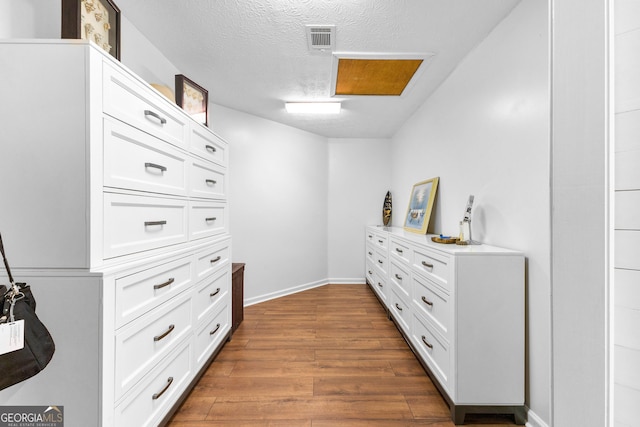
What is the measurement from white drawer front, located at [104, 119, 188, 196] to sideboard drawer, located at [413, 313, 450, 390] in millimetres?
1877

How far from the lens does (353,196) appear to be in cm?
457

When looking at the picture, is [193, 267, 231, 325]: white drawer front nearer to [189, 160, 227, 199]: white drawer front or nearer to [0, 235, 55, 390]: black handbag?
[189, 160, 227, 199]: white drawer front

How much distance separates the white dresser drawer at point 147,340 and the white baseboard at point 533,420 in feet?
6.48

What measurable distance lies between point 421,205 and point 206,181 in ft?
7.32

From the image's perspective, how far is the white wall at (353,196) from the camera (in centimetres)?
455

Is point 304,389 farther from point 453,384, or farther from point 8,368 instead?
point 8,368

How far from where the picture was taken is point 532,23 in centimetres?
→ 149

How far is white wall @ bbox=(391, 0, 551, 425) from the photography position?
4.64 ft

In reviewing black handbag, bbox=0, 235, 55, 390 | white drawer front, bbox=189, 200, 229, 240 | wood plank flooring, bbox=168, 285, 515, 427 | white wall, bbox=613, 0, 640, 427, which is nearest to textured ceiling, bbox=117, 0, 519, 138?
white drawer front, bbox=189, 200, 229, 240

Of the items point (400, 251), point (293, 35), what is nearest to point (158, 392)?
point (400, 251)

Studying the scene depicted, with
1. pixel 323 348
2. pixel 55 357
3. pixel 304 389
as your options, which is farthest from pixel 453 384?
pixel 55 357

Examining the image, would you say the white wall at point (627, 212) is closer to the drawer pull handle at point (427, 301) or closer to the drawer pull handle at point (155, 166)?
the drawer pull handle at point (427, 301)

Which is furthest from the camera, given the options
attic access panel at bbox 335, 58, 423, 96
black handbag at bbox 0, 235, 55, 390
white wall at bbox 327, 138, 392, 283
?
white wall at bbox 327, 138, 392, 283

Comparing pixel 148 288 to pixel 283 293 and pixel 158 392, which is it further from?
pixel 283 293
